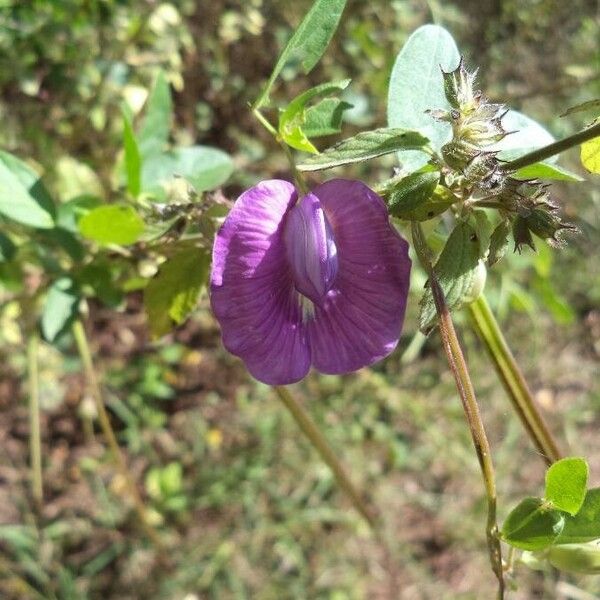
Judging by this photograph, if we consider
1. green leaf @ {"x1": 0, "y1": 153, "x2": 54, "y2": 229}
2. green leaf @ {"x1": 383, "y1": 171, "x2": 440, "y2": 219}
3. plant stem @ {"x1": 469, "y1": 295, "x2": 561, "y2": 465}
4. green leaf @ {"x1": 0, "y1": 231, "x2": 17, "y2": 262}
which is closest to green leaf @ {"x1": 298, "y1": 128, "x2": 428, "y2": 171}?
green leaf @ {"x1": 383, "y1": 171, "x2": 440, "y2": 219}

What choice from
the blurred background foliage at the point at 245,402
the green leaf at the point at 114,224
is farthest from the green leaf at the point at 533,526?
the blurred background foliage at the point at 245,402

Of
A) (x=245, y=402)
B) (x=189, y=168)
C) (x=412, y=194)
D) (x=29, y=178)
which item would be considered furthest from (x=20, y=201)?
(x=245, y=402)

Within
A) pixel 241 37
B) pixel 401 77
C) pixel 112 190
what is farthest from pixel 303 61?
pixel 241 37

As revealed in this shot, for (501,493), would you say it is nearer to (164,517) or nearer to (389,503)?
(389,503)

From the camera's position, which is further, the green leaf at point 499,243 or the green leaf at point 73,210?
the green leaf at point 73,210

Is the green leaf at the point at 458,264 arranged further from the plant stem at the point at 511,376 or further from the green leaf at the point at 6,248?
the green leaf at the point at 6,248
